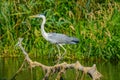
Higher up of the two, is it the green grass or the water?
the green grass

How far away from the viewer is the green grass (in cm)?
1836

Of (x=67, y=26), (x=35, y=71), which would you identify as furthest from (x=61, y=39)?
(x=67, y=26)

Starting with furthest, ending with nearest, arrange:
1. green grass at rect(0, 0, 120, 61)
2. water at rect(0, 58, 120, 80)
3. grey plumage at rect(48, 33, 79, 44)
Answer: green grass at rect(0, 0, 120, 61) → grey plumage at rect(48, 33, 79, 44) → water at rect(0, 58, 120, 80)

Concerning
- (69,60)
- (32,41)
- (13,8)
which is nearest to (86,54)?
(69,60)

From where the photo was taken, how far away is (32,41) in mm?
19188

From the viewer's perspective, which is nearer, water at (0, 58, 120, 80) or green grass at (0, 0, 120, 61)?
water at (0, 58, 120, 80)

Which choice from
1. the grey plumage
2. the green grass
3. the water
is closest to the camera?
the water

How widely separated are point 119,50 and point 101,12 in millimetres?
1803

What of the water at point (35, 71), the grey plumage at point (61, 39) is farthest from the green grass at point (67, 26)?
the grey plumage at point (61, 39)

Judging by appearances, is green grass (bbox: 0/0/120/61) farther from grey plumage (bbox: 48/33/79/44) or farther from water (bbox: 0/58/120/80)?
grey plumage (bbox: 48/33/79/44)

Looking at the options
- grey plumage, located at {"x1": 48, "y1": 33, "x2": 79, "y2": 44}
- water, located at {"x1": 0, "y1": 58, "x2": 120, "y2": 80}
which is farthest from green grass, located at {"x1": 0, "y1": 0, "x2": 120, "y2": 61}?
grey plumage, located at {"x1": 48, "y1": 33, "x2": 79, "y2": 44}

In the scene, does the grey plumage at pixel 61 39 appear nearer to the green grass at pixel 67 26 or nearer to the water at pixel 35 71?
the water at pixel 35 71

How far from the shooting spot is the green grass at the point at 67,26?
18359 mm

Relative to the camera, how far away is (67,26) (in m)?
19.4
